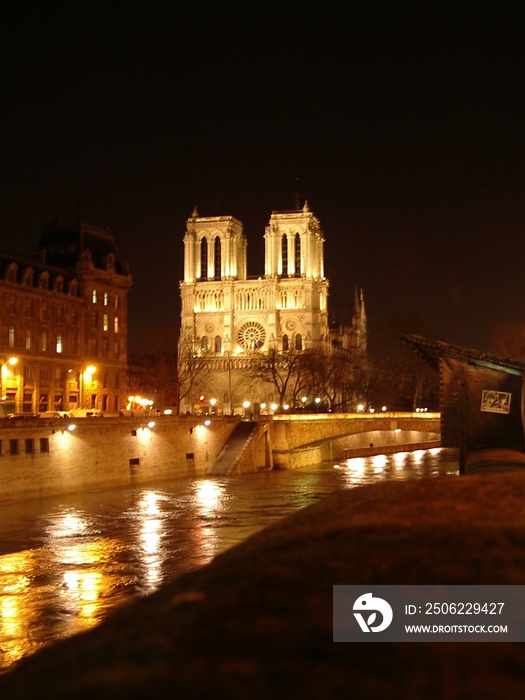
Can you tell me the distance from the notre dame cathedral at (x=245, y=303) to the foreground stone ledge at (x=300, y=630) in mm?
117068

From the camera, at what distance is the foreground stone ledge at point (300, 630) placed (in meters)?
3.69

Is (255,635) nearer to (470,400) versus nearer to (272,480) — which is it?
(470,400)

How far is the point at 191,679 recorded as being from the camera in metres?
3.72

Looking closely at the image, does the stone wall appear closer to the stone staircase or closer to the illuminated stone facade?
the stone staircase

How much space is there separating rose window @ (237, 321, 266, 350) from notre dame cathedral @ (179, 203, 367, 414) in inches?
5.7

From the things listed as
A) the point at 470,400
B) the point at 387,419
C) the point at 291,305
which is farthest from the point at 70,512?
the point at 291,305

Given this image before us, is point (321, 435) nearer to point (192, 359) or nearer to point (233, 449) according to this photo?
point (233, 449)

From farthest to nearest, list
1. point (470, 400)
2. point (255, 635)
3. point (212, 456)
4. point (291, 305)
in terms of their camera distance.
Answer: point (291, 305)
point (212, 456)
point (470, 400)
point (255, 635)

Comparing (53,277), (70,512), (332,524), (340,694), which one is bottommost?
(70,512)

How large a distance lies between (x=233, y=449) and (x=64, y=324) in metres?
25.4

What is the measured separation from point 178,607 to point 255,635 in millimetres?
518

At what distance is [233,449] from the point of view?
64.3 m

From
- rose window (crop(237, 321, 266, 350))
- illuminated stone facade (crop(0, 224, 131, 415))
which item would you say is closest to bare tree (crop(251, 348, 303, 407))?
rose window (crop(237, 321, 266, 350))

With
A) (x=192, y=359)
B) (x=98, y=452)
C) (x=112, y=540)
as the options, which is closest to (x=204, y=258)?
(x=192, y=359)
